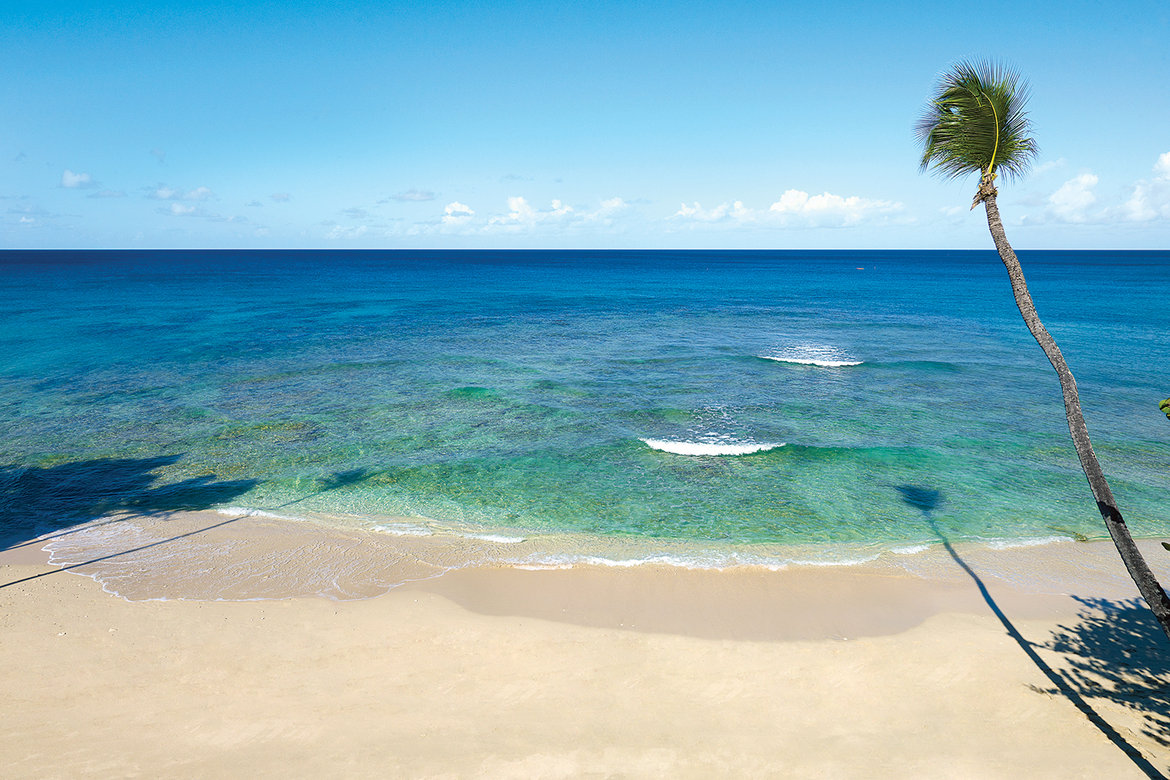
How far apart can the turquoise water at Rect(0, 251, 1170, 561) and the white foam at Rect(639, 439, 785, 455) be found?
0.15 meters

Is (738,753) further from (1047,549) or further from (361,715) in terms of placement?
(1047,549)

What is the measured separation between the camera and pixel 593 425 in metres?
24.2

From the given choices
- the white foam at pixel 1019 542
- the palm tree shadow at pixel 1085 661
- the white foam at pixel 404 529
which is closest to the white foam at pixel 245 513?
the white foam at pixel 404 529

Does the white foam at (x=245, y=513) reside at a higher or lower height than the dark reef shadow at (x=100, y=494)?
lower

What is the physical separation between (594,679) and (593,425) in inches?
575

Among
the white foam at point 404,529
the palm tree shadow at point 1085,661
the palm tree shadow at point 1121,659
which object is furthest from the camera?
the white foam at point 404,529

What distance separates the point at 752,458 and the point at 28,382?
1327 inches

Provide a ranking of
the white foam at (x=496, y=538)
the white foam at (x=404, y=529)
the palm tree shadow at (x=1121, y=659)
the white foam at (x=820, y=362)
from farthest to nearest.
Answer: the white foam at (x=820, y=362)
the white foam at (x=404, y=529)
the white foam at (x=496, y=538)
the palm tree shadow at (x=1121, y=659)

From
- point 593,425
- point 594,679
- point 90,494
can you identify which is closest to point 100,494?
point 90,494

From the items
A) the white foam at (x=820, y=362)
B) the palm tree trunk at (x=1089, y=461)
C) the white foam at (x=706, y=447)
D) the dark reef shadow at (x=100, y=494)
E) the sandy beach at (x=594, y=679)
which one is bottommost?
the sandy beach at (x=594, y=679)

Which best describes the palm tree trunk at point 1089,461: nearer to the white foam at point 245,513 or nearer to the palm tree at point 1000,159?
the palm tree at point 1000,159

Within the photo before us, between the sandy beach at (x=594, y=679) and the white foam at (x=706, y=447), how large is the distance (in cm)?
812

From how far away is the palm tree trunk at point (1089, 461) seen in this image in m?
7.61

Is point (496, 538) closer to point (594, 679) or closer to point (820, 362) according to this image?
point (594, 679)
